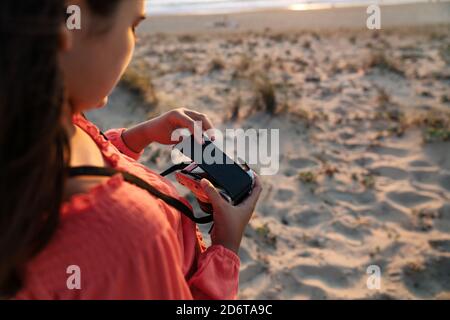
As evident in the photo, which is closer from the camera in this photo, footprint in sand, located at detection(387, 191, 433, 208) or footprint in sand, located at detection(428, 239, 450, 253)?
footprint in sand, located at detection(428, 239, 450, 253)

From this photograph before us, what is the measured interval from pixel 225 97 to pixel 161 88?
0.95 metres

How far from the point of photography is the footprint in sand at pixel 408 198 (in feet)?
10.2

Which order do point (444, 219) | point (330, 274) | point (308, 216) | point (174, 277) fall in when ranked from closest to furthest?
point (174, 277) → point (330, 274) → point (444, 219) → point (308, 216)

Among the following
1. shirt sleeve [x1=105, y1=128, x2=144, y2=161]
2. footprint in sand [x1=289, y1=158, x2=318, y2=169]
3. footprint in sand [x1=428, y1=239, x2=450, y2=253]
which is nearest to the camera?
Result: shirt sleeve [x1=105, y1=128, x2=144, y2=161]

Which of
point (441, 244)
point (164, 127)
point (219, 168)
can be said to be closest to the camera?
point (219, 168)

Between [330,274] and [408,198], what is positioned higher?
[408,198]

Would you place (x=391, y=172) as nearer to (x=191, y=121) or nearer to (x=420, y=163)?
(x=420, y=163)

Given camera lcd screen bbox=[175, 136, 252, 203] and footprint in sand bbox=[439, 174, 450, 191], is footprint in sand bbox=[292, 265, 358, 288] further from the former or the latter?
camera lcd screen bbox=[175, 136, 252, 203]

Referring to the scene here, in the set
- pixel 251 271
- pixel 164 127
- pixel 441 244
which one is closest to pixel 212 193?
pixel 164 127

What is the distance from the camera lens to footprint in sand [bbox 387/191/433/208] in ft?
10.2

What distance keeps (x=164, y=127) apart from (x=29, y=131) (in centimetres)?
75

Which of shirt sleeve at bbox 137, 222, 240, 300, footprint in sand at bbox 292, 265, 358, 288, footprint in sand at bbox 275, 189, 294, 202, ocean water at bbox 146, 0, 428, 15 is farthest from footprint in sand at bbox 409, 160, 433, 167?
ocean water at bbox 146, 0, 428, 15

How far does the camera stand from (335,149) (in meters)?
3.88

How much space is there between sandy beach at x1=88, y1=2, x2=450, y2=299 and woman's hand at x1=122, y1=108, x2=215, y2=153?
135cm
